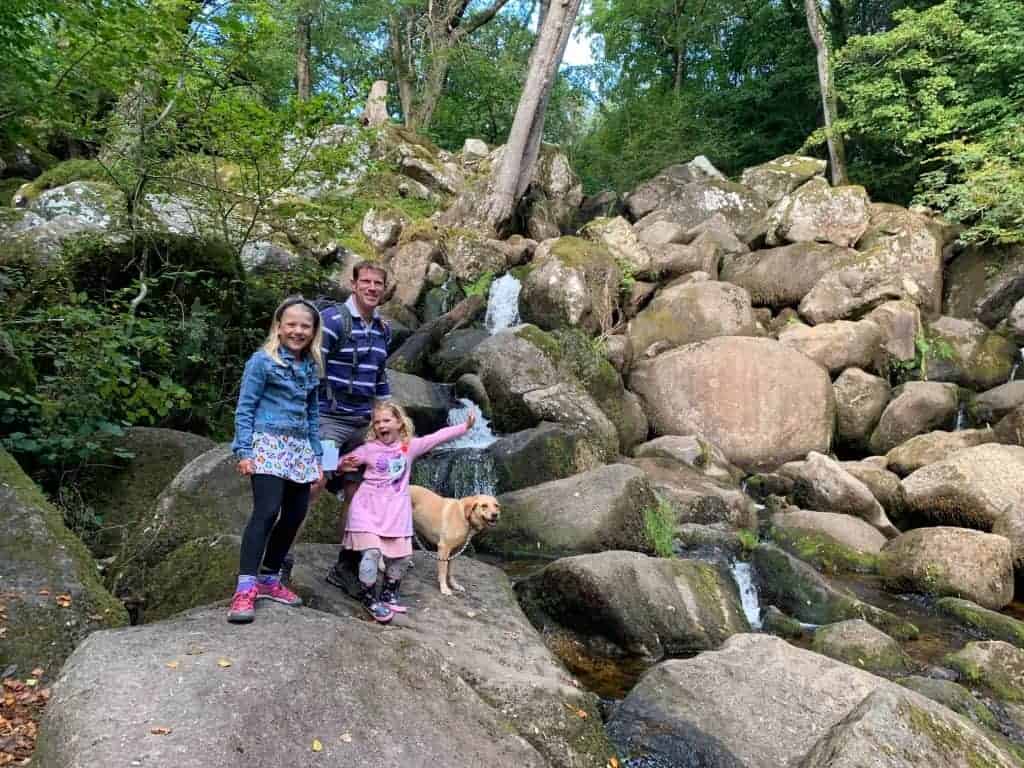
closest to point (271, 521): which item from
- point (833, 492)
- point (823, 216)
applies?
point (833, 492)

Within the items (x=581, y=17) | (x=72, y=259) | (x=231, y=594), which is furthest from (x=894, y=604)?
(x=581, y=17)

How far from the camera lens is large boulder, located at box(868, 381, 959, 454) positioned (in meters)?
11.9

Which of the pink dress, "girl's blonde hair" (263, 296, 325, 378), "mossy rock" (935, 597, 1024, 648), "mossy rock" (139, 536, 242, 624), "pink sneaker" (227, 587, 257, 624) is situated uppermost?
"girl's blonde hair" (263, 296, 325, 378)

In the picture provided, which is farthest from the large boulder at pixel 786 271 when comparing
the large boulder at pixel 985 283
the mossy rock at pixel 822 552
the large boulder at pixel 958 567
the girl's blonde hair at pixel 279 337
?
the girl's blonde hair at pixel 279 337

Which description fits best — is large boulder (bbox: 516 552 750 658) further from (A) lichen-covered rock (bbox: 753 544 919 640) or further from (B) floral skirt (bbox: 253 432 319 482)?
(B) floral skirt (bbox: 253 432 319 482)

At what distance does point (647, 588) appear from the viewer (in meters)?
5.86

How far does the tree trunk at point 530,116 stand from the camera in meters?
15.7

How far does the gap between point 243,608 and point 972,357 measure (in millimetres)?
14504

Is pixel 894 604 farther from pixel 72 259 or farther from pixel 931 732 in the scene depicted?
pixel 72 259

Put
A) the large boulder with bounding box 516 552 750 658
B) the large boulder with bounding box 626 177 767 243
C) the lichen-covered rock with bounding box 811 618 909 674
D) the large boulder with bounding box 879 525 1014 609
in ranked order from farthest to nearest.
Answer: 1. the large boulder with bounding box 626 177 767 243
2. the large boulder with bounding box 879 525 1014 609
3. the lichen-covered rock with bounding box 811 618 909 674
4. the large boulder with bounding box 516 552 750 658

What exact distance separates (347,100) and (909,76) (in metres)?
17.6

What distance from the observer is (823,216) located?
16250mm

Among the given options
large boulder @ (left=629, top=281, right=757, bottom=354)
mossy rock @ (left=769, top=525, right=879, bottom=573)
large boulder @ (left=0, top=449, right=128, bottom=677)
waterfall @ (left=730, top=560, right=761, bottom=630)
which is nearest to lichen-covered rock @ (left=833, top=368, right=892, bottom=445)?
large boulder @ (left=629, top=281, right=757, bottom=354)

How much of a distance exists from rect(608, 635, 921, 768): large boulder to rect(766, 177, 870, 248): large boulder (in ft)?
43.6
